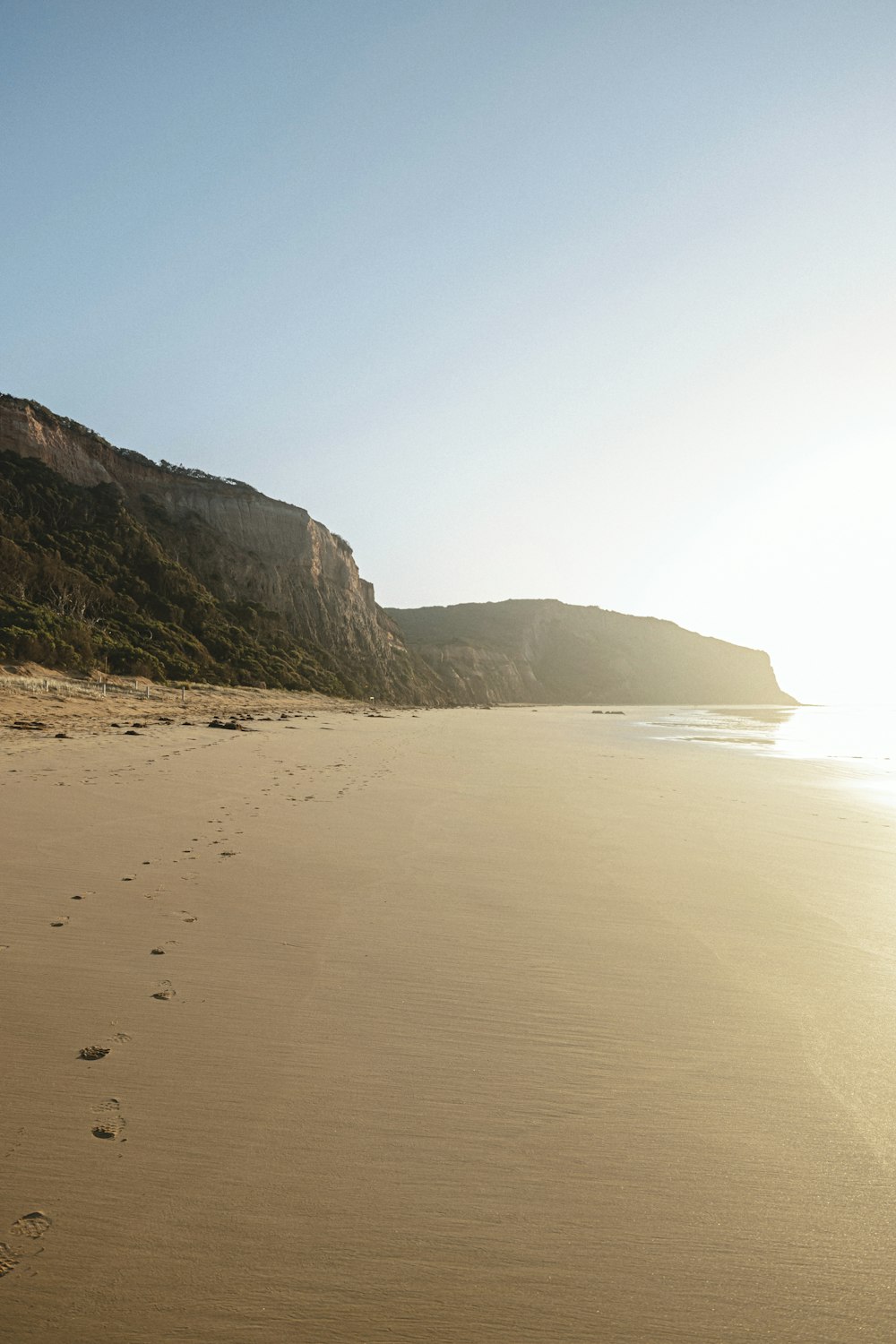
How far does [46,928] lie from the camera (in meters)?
3.95

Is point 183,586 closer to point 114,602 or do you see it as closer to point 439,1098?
point 114,602

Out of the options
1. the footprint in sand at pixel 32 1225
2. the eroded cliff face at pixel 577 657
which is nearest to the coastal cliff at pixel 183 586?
the eroded cliff face at pixel 577 657

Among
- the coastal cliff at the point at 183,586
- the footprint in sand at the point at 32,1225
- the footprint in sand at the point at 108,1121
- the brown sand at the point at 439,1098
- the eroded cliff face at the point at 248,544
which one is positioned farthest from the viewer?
the eroded cliff face at the point at 248,544

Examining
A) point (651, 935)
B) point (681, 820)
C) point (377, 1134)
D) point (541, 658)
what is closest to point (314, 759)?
point (681, 820)

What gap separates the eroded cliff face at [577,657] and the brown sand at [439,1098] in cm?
9313

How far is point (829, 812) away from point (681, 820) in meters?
2.63

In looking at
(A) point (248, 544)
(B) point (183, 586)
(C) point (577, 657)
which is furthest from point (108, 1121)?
(C) point (577, 657)

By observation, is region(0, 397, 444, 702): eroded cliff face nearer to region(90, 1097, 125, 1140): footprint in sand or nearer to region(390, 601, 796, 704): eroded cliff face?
region(390, 601, 796, 704): eroded cliff face

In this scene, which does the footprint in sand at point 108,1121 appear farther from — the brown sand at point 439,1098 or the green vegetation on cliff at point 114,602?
the green vegetation on cliff at point 114,602

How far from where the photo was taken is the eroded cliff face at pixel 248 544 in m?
56.5

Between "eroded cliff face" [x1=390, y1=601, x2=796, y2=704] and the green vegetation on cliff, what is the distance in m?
49.7

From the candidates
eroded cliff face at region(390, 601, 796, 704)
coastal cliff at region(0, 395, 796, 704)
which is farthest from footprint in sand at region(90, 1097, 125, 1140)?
eroded cliff face at region(390, 601, 796, 704)

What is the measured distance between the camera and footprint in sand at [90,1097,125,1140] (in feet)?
7.22

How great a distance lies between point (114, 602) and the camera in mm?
→ 42438
